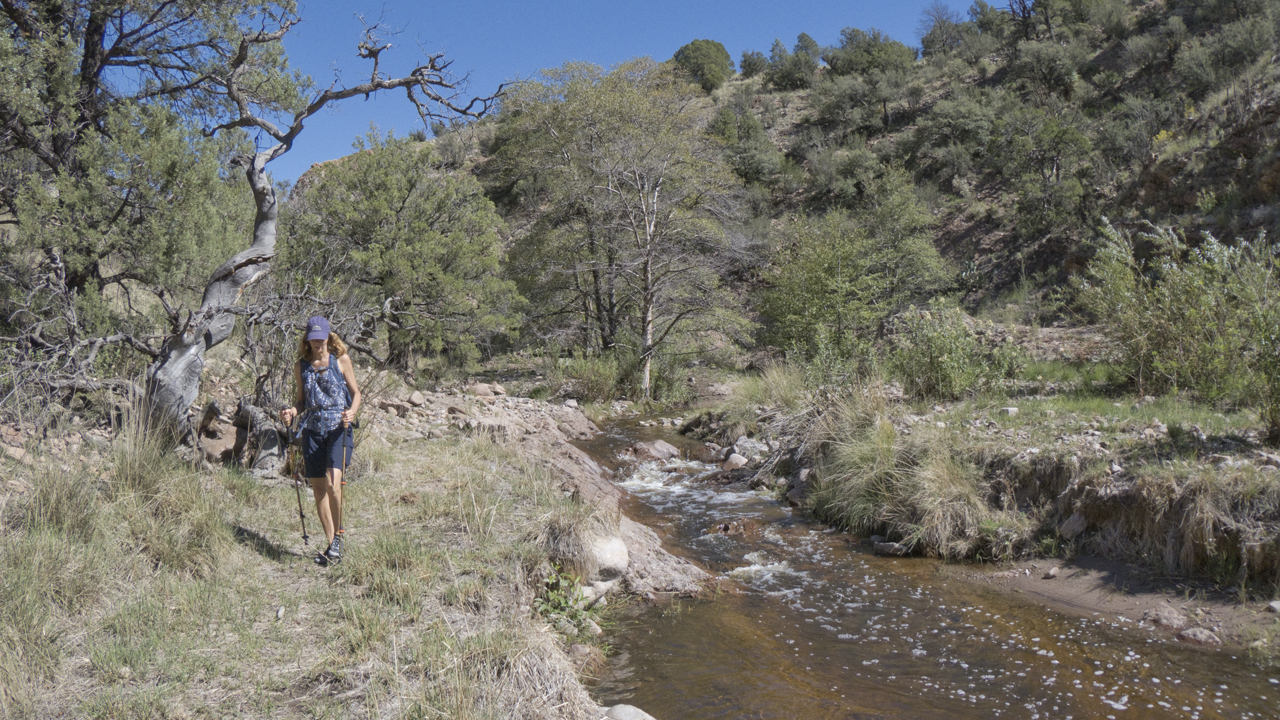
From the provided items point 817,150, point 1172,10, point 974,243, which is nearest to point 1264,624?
point 974,243

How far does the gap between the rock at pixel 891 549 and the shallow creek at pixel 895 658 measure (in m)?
0.11

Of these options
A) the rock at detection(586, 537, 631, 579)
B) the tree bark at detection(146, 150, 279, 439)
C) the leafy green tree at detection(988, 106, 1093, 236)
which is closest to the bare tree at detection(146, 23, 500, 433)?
the tree bark at detection(146, 150, 279, 439)

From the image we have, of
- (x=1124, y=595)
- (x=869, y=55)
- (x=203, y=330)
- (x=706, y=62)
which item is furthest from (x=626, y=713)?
(x=706, y=62)

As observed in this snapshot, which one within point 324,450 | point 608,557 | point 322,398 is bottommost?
point 608,557

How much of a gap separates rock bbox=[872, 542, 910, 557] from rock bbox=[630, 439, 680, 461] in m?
4.94

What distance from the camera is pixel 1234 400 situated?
22.2 ft

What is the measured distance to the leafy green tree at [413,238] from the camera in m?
15.1

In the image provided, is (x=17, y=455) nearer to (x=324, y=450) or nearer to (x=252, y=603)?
(x=324, y=450)

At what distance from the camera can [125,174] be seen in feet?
25.7

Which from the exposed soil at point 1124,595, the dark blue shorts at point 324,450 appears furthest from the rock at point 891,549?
the dark blue shorts at point 324,450

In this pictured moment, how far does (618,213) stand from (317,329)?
13.6 meters

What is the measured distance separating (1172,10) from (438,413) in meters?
37.9

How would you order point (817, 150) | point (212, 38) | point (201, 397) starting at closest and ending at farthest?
point (201, 397), point (212, 38), point (817, 150)

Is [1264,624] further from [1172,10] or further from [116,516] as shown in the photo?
[1172,10]
